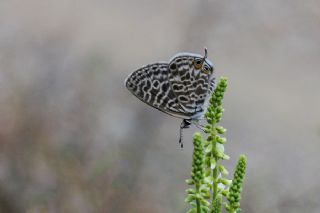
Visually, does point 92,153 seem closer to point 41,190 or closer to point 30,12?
point 41,190

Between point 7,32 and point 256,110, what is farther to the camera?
point 7,32

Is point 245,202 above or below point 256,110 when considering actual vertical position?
below

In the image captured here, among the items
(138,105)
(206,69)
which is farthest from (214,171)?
(138,105)

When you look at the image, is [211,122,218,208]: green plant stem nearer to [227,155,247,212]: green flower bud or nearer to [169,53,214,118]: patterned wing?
[227,155,247,212]: green flower bud

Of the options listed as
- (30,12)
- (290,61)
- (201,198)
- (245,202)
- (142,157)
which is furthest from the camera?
(30,12)

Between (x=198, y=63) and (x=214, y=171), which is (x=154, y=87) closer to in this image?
(x=198, y=63)

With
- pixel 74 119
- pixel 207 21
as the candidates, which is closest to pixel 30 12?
pixel 74 119

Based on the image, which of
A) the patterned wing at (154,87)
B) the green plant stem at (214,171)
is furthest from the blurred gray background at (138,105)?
the green plant stem at (214,171)

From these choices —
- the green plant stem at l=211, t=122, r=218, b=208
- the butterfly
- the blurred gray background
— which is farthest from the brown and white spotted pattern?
the blurred gray background
